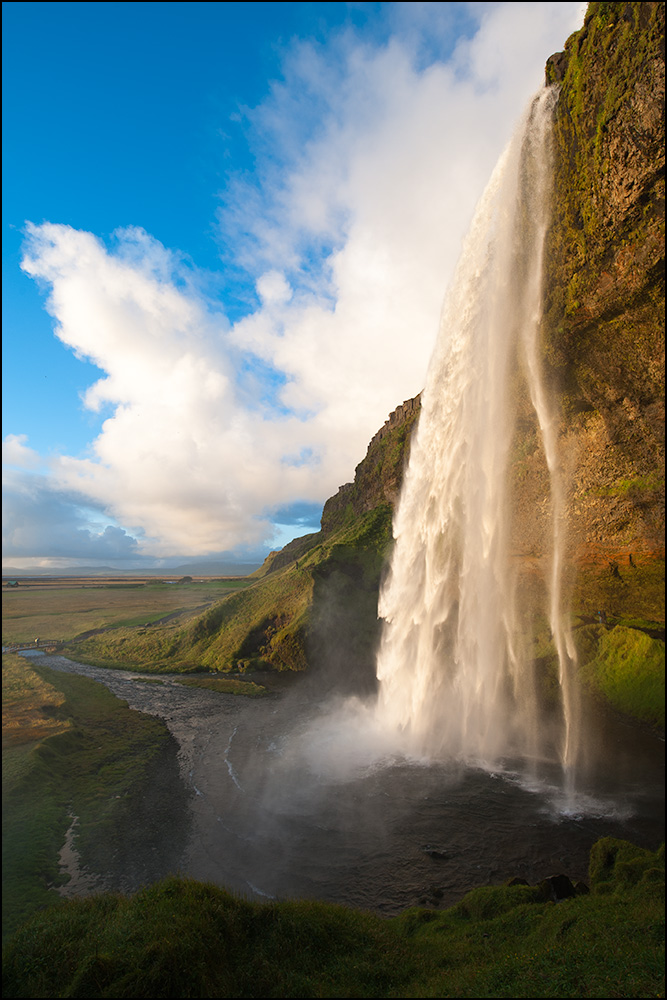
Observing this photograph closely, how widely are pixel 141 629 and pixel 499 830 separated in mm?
51379

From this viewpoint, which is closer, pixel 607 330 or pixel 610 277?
pixel 610 277

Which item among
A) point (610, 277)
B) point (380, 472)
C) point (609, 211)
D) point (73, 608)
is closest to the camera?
point (609, 211)

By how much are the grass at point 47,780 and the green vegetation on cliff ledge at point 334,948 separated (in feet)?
9.80

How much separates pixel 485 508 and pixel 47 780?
25222 millimetres

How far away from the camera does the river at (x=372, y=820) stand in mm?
13992

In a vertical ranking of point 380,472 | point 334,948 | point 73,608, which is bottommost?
point 334,948

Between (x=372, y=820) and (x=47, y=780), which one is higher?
(x=47, y=780)

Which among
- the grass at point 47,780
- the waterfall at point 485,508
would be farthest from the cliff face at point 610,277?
the grass at point 47,780

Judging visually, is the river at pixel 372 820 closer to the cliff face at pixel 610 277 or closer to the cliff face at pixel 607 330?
the cliff face at pixel 607 330

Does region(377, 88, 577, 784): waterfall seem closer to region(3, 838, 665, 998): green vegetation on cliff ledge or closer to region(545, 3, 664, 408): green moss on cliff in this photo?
region(545, 3, 664, 408): green moss on cliff

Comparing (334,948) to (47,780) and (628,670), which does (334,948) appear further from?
(628,670)

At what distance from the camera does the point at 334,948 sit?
9.95 m

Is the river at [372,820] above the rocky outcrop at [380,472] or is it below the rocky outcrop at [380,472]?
below

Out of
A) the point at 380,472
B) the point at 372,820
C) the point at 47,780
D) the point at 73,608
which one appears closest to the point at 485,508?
the point at 372,820
